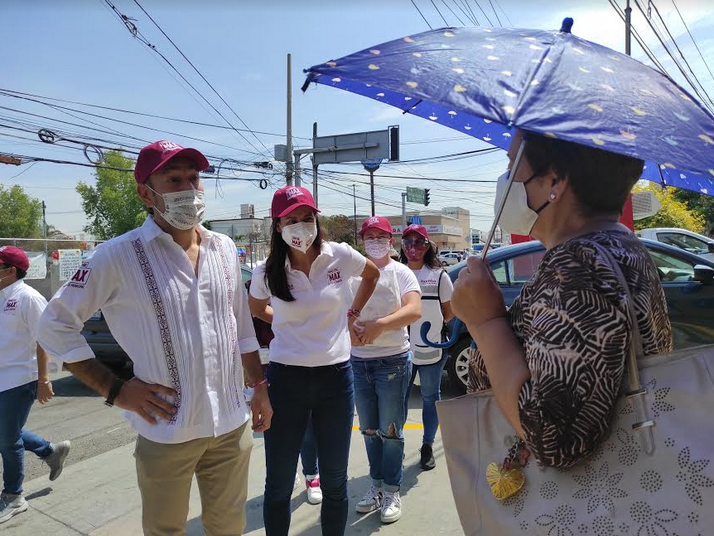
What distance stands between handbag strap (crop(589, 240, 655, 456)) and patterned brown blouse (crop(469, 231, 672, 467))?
0.02 metres

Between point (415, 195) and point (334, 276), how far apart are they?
42806mm

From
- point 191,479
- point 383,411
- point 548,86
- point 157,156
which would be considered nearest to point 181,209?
point 157,156

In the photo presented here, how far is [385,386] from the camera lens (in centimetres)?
336

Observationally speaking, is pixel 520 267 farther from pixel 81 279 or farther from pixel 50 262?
pixel 50 262

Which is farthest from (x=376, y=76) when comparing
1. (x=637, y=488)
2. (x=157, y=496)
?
(x=157, y=496)

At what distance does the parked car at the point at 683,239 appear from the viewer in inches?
495

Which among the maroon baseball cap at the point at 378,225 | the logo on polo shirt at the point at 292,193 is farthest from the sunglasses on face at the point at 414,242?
the logo on polo shirt at the point at 292,193

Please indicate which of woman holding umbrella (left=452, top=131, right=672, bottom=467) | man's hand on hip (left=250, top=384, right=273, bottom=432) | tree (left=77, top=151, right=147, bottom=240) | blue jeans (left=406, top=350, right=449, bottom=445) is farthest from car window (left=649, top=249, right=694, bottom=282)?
tree (left=77, top=151, right=147, bottom=240)

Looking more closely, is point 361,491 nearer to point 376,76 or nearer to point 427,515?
point 427,515

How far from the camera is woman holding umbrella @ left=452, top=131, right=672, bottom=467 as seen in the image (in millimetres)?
1006

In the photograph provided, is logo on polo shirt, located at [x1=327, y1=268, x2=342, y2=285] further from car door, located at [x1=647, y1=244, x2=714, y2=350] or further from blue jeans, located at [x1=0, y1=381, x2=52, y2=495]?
car door, located at [x1=647, y1=244, x2=714, y2=350]

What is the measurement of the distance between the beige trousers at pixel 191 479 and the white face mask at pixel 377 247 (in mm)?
1726

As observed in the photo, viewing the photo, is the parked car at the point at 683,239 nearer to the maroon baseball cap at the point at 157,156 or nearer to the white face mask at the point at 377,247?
the white face mask at the point at 377,247

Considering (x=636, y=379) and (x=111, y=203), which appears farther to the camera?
(x=111, y=203)
